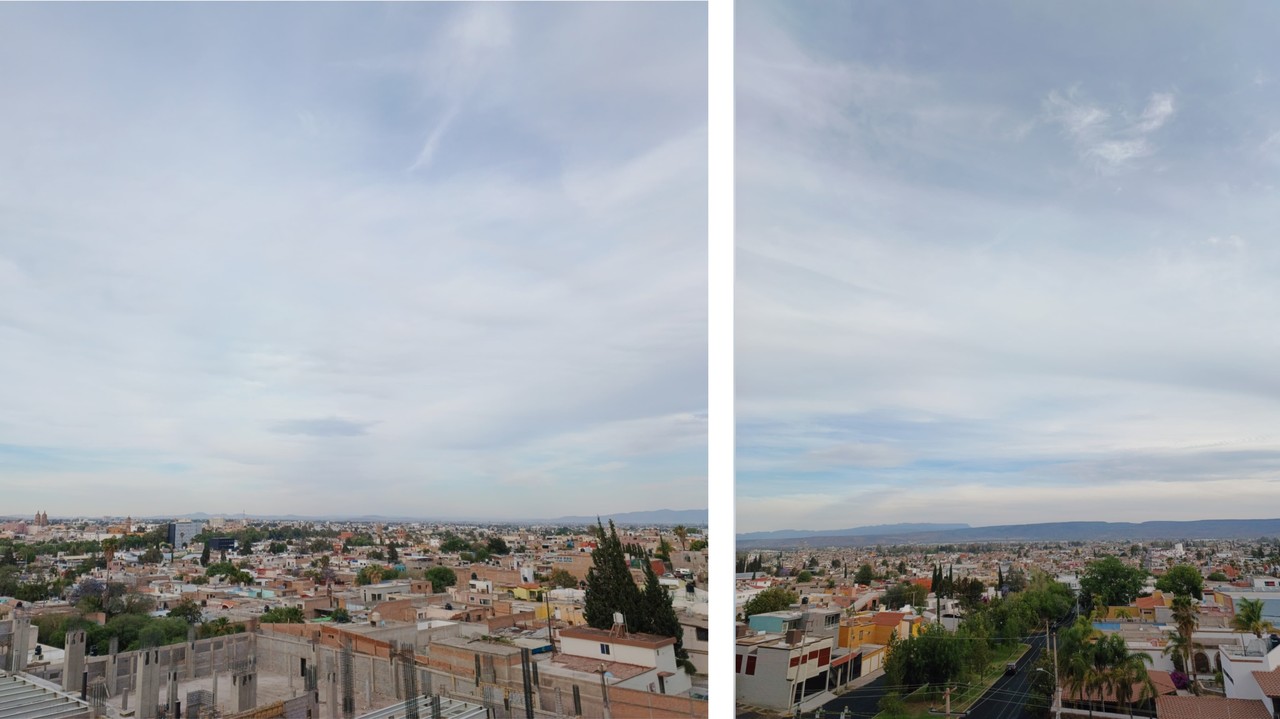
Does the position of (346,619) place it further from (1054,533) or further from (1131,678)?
(1131,678)

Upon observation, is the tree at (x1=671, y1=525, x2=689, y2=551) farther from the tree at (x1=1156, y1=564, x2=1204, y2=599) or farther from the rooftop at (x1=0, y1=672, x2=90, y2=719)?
the rooftop at (x1=0, y1=672, x2=90, y2=719)

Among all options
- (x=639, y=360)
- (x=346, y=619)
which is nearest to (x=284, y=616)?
(x=346, y=619)

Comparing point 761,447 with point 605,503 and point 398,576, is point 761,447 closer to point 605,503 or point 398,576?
point 605,503

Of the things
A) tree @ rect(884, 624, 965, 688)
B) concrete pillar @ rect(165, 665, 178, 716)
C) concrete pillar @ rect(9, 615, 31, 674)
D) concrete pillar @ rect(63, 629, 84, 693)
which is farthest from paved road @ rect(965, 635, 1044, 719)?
concrete pillar @ rect(9, 615, 31, 674)

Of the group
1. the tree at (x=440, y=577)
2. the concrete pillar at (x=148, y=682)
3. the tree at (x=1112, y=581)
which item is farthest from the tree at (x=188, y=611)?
the tree at (x=1112, y=581)

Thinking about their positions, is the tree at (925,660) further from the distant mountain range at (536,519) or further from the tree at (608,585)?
the tree at (608,585)

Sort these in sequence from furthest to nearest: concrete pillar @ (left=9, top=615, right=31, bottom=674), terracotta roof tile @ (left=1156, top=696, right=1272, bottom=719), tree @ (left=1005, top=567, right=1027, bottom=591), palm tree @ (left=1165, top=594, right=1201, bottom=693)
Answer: concrete pillar @ (left=9, top=615, right=31, bottom=674)
tree @ (left=1005, top=567, right=1027, bottom=591)
palm tree @ (left=1165, top=594, right=1201, bottom=693)
terracotta roof tile @ (left=1156, top=696, right=1272, bottom=719)

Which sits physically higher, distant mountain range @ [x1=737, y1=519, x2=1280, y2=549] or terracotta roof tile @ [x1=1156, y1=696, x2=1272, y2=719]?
distant mountain range @ [x1=737, y1=519, x2=1280, y2=549]
